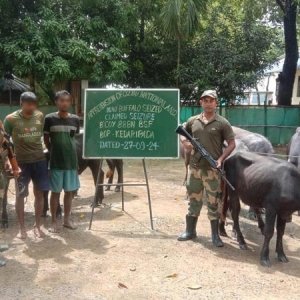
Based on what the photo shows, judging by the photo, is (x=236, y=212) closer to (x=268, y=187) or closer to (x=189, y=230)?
(x=189, y=230)

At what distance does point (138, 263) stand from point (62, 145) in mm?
1866

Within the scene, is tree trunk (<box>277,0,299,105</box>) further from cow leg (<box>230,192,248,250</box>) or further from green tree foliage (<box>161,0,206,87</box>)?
cow leg (<box>230,192,248,250</box>)

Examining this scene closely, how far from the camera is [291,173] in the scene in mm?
5145

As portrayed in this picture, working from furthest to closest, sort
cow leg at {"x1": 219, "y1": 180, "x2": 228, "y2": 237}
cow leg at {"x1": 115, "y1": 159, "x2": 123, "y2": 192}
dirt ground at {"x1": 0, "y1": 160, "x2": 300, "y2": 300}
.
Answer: cow leg at {"x1": 115, "y1": 159, "x2": 123, "y2": 192} → cow leg at {"x1": 219, "y1": 180, "x2": 228, "y2": 237} → dirt ground at {"x1": 0, "y1": 160, "x2": 300, "y2": 300}

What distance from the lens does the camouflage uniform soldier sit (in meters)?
5.61

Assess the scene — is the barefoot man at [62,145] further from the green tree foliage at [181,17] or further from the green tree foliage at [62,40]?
the green tree foliage at [181,17]

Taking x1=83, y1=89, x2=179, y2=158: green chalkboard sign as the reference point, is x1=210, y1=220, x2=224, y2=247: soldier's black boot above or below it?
below

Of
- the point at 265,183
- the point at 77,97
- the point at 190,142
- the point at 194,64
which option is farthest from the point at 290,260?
the point at 77,97

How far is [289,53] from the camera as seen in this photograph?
58.2ft

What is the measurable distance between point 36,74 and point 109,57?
235 cm

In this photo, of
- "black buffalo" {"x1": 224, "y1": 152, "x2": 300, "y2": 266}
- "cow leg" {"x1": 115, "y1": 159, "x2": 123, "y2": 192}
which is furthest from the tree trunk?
"black buffalo" {"x1": 224, "y1": 152, "x2": 300, "y2": 266}

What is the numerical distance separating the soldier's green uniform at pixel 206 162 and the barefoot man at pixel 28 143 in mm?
1863

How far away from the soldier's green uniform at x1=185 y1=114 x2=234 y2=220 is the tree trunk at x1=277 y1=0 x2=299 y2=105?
40.6 ft

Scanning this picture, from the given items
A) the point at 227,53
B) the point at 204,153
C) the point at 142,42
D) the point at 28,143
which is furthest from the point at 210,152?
the point at 142,42
